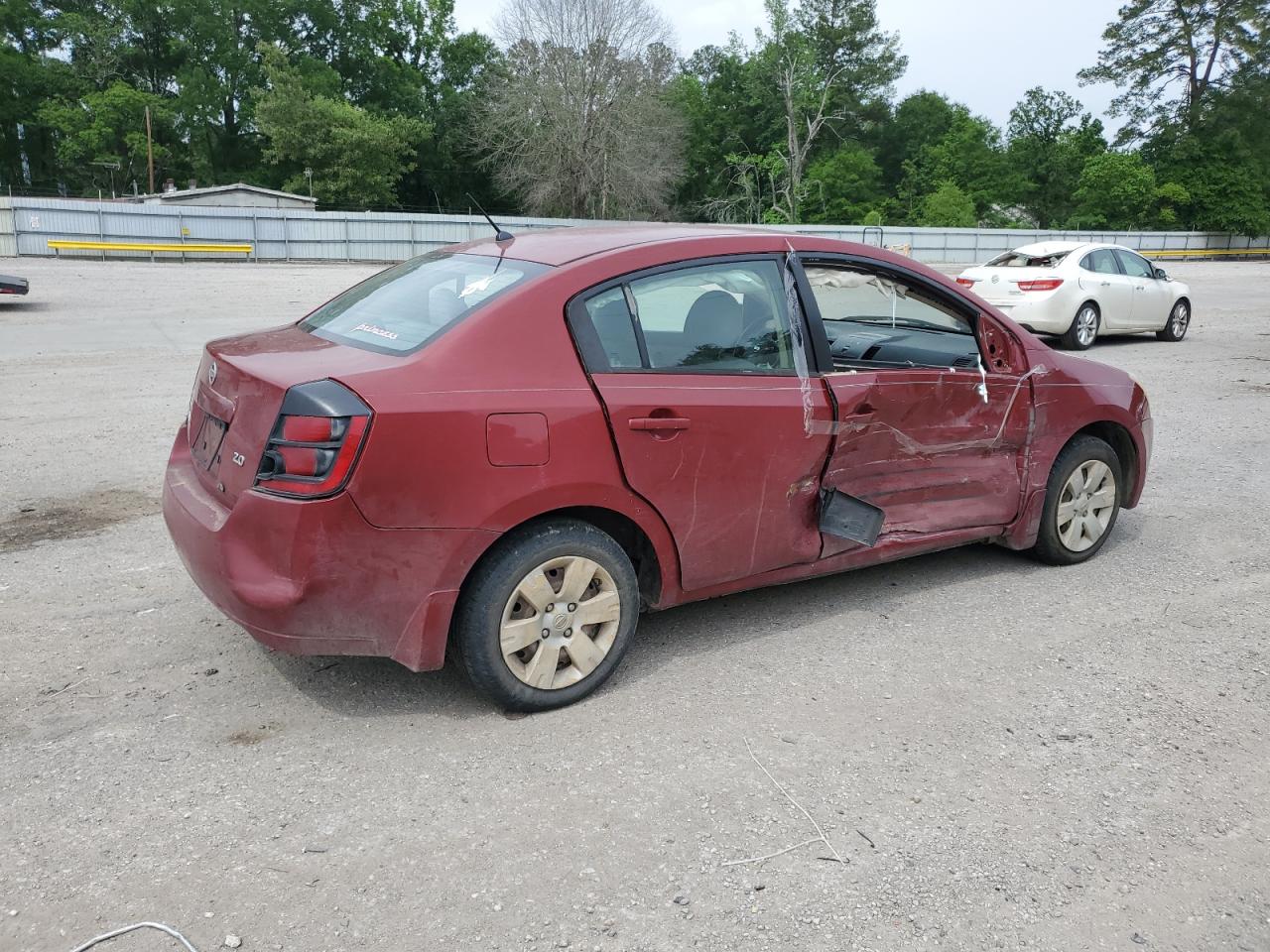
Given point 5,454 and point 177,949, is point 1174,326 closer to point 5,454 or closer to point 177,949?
point 5,454

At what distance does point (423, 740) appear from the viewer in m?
3.54

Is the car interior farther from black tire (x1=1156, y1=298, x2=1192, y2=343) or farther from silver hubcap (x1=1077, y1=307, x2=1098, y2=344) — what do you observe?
black tire (x1=1156, y1=298, x2=1192, y2=343)

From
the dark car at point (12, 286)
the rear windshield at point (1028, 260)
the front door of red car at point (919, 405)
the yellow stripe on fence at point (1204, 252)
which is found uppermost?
the yellow stripe on fence at point (1204, 252)

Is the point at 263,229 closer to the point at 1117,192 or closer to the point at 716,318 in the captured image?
the point at 716,318

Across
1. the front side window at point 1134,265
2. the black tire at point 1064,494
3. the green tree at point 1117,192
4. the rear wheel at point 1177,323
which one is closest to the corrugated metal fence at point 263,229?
the rear wheel at point 1177,323

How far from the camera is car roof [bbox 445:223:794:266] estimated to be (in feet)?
13.1

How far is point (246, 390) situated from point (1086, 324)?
13.7 meters

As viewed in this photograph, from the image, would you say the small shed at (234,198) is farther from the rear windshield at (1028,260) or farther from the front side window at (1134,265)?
the front side window at (1134,265)

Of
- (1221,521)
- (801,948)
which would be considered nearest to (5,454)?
(801,948)

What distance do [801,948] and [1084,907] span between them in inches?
31.1

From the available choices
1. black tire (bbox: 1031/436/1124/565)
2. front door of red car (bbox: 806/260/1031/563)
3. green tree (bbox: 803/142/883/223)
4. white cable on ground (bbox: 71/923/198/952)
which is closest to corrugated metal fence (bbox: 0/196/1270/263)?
green tree (bbox: 803/142/883/223)

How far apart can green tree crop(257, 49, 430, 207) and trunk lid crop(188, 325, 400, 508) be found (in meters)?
57.1

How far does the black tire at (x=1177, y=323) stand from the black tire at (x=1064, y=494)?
12158 millimetres

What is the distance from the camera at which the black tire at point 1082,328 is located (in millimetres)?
14656
